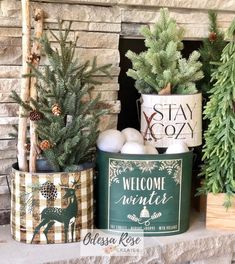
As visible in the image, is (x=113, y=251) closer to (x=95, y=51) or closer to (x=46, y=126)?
(x=46, y=126)

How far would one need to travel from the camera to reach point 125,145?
1.11 metres

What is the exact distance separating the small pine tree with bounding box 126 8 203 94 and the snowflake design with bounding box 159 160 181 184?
19cm

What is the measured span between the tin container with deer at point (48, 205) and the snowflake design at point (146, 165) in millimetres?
126

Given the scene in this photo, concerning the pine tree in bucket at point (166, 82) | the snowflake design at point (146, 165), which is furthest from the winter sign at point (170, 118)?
the snowflake design at point (146, 165)

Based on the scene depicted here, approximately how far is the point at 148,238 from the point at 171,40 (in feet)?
1.64

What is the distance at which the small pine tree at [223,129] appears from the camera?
1117 mm

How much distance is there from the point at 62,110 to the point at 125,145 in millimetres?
178

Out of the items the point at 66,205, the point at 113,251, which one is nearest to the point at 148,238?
the point at 113,251

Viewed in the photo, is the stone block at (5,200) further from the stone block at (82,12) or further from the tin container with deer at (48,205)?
the stone block at (82,12)

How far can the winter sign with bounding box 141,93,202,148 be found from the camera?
115 cm

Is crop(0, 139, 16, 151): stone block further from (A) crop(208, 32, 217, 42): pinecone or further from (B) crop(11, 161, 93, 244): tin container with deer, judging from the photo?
(A) crop(208, 32, 217, 42): pinecone

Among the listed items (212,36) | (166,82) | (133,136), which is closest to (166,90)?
(166,82)

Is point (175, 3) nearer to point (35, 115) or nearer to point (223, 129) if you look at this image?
point (223, 129)

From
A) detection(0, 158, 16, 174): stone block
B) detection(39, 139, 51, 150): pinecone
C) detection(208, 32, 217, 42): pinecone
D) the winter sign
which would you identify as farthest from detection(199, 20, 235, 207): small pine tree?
detection(0, 158, 16, 174): stone block
